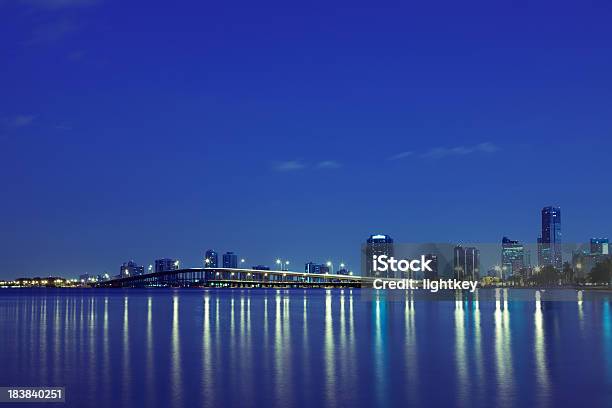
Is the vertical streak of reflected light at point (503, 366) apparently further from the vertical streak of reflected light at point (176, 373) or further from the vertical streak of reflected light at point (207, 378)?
the vertical streak of reflected light at point (176, 373)

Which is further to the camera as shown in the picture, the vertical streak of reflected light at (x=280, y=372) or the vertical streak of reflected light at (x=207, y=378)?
the vertical streak of reflected light at (x=280, y=372)

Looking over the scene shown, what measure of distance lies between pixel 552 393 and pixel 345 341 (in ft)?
61.9

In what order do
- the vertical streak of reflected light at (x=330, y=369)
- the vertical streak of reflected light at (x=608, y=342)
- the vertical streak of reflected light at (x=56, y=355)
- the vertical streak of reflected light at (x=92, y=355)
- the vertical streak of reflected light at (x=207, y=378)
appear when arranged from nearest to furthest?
the vertical streak of reflected light at (x=207, y=378) → the vertical streak of reflected light at (x=330, y=369) → the vertical streak of reflected light at (x=92, y=355) → the vertical streak of reflected light at (x=56, y=355) → the vertical streak of reflected light at (x=608, y=342)

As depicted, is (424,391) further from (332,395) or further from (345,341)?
(345,341)

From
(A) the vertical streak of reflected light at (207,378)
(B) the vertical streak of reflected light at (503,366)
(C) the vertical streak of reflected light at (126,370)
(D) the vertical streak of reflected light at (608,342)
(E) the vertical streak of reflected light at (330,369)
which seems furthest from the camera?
(D) the vertical streak of reflected light at (608,342)

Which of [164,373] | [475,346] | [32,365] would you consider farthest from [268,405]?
[475,346]

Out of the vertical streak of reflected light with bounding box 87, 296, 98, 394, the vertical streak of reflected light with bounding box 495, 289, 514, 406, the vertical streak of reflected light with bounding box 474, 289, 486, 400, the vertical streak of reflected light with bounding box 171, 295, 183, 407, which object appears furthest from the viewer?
the vertical streak of reflected light with bounding box 87, 296, 98, 394

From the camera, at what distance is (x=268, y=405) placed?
71.4 ft

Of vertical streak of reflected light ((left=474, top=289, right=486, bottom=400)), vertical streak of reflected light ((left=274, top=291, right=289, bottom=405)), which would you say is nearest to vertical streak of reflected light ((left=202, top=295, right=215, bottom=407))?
vertical streak of reflected light ((left=274, top=291, right=289, bottom=405))

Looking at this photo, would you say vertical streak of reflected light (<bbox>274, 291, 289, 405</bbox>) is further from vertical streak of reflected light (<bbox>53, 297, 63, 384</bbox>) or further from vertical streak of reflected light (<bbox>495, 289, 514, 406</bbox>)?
vertical streak of reflected light (<bbox>53, 297, 63, 384</bbox>)

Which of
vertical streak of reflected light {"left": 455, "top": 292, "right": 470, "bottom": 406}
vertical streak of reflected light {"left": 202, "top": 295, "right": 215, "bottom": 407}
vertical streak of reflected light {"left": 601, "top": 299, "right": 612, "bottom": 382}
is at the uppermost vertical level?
vertical streak of reflected light {"left": 202, "top": 295, "right": 215, "bottom": 407}

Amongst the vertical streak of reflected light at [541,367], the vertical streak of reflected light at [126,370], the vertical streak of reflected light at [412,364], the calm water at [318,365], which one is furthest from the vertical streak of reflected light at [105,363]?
the vertical streak of reflected light at [541,367]

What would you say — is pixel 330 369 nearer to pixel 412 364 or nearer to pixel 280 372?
pixel 280 372

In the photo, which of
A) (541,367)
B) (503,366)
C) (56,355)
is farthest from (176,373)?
(541,367)
